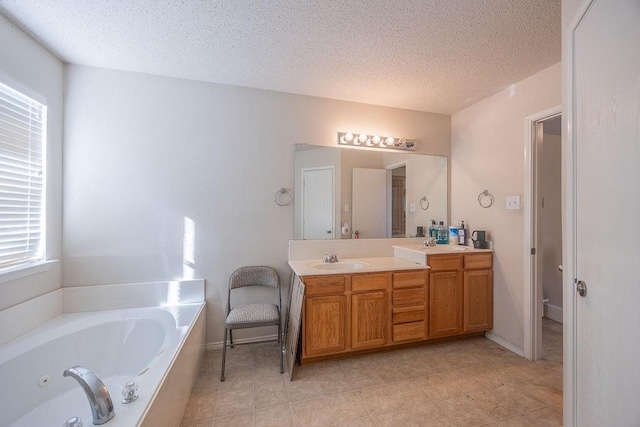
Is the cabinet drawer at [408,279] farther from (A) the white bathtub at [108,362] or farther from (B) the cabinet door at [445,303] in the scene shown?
(A) the white bathtub at [108,362]

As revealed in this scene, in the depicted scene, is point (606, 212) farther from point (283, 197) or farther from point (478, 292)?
point (283, 197)

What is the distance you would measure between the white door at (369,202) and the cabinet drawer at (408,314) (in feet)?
2.53

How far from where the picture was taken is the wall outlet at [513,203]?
219cm

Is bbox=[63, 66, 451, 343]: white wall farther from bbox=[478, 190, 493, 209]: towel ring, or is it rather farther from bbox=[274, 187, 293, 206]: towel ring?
bbox=[478, 190, 493, 209]: towel ring

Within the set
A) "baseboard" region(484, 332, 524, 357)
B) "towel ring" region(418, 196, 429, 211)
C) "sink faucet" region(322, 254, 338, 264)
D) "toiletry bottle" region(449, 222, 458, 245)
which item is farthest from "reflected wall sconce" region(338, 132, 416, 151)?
"baseboard" region(484, 332, 524, 357)

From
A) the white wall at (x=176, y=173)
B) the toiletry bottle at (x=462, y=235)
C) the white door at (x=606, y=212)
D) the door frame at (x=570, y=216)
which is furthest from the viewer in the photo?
the toiletry bottle at (x=462, y=235)

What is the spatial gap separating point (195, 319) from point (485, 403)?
2.05m

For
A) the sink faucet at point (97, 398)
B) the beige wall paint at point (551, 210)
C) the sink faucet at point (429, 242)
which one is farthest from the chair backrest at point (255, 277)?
the beige wall paint at point (551, 210)

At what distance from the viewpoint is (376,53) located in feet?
5.98

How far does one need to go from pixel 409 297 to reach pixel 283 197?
4.78 feet

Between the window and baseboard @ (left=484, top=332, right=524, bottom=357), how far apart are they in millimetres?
3801

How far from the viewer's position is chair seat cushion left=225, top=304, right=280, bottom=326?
6.22 feet

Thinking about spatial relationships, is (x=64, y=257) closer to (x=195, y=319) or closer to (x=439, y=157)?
(x=195, y=319)

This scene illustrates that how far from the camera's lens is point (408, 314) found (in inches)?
86.4
